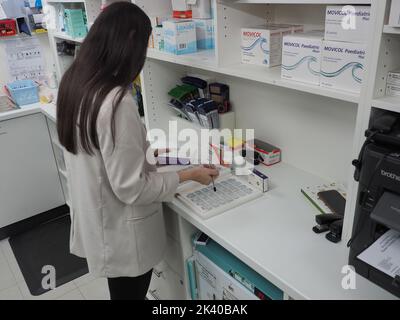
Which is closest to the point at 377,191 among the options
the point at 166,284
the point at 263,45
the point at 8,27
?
the point at 263,45

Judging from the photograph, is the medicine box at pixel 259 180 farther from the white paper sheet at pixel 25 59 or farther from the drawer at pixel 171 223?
the white paper sheet at pixel 25 59

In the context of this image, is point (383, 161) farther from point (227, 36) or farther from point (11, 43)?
point (11, 43)

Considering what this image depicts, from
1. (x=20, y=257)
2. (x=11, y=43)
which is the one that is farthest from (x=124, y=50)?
(x=11, y=43)

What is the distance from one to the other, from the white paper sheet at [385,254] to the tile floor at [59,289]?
1.58 metres

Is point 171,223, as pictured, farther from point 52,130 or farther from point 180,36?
point 52,130

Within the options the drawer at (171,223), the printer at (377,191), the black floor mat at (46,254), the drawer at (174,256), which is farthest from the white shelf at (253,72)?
the black floor mat at (46,254)

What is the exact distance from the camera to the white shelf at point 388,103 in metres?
0.87

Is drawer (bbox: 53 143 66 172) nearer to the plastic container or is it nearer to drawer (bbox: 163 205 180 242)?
the plastic container

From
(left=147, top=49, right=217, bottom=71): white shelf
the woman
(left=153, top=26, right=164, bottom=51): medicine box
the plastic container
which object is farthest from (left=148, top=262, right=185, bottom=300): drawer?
the plastic container

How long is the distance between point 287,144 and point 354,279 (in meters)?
0.77

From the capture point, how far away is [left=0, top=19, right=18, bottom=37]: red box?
2648 millimetres

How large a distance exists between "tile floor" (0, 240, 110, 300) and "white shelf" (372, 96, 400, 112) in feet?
5.73

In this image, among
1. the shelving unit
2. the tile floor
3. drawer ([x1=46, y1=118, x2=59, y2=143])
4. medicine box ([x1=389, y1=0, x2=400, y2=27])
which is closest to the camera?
medicine box ([x1=389, y1=0, x2=400, y2=27])
